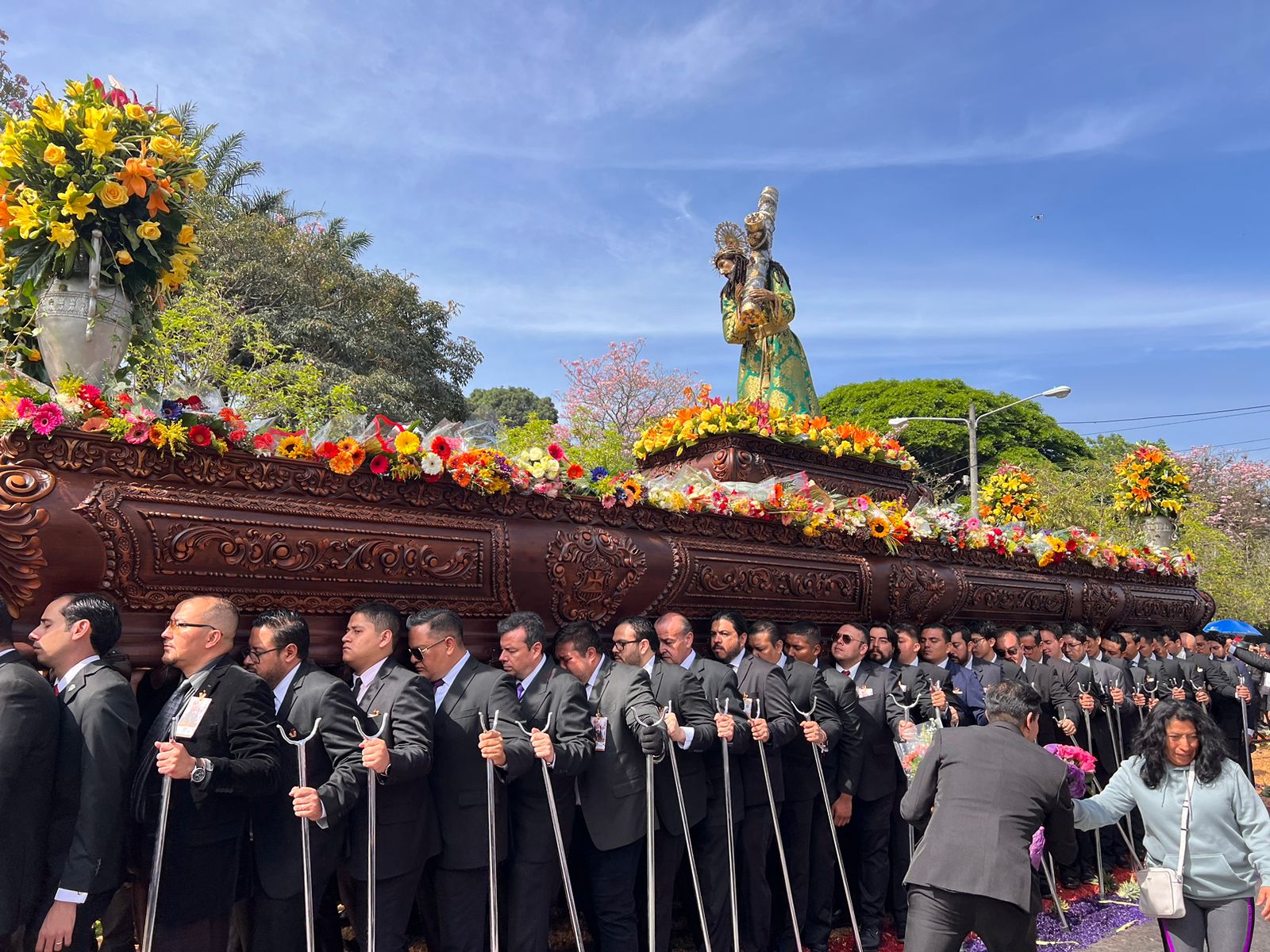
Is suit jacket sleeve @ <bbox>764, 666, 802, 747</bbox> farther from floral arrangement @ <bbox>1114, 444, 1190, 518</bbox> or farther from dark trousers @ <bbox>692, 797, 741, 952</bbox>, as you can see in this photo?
floral arrangement @ <bbox>1114, 444, 1190, 518</bbox>

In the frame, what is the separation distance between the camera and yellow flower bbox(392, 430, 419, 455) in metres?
4.55

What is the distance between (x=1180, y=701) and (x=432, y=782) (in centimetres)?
349

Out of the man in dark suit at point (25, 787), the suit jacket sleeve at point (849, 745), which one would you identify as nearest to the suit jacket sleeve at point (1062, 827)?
the suit jacket sleeve at point (849, 745)

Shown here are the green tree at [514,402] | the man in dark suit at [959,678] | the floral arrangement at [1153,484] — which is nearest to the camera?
the man in dark suit at [959,678]

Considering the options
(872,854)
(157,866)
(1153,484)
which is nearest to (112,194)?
(157,866)

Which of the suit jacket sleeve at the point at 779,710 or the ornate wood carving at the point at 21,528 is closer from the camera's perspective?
the ornate wood carving at the point at 21,528

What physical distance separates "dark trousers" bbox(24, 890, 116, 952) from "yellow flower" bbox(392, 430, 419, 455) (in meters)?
2.21

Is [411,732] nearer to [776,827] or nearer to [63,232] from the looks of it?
[776,827]

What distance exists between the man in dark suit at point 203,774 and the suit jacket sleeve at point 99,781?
14cm

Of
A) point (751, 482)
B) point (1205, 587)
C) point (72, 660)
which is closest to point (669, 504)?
point (751, 482)

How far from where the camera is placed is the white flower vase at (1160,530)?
1335cm

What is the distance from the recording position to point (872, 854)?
6.02 m

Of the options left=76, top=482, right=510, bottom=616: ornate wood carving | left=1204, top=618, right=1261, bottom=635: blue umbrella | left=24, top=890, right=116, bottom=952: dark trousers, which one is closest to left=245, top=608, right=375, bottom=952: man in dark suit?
left=76, top=482, right=510, bottom=616: ornate wood carving

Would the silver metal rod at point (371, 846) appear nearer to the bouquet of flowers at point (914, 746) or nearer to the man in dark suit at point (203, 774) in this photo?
the man in dark suit at point (203, 774)
